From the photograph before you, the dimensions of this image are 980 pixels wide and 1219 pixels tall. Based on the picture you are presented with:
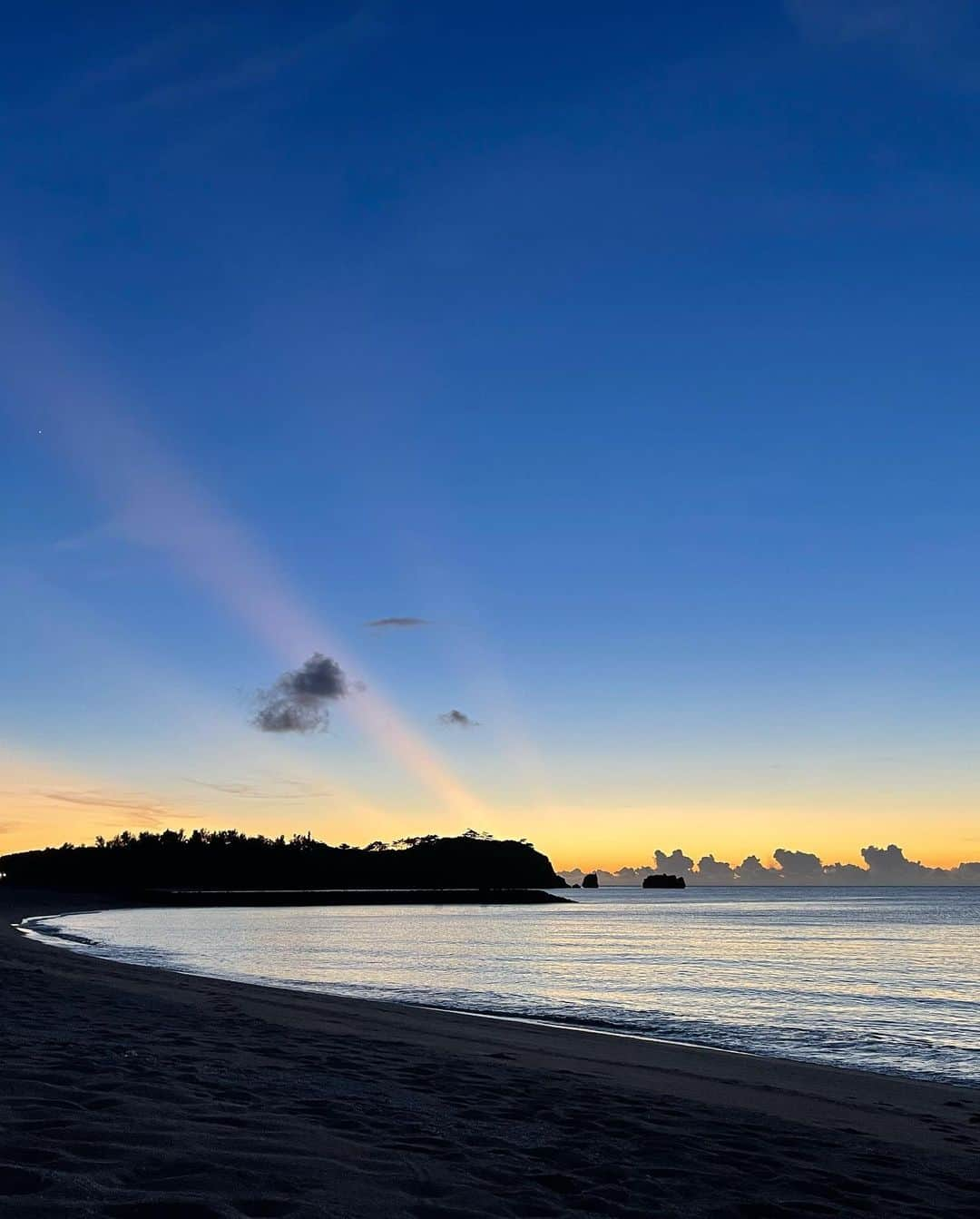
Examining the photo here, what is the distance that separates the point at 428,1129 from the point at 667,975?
106 feet

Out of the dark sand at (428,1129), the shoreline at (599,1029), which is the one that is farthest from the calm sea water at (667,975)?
the dark sand at (428,1129)

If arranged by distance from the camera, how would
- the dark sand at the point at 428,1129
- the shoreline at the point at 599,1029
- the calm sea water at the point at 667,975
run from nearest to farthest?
the dark sand at the point at 428,1129 → the shoreline at the point at 599,1029 → the calm sea water at the point at 667,975

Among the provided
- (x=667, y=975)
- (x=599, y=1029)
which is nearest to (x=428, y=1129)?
(x=599, y=1029)

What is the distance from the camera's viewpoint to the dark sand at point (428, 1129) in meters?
6.46

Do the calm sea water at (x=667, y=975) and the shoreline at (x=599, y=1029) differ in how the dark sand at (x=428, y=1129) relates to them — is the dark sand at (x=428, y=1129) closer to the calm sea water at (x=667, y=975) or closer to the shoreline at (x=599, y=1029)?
the shoreline at (x=599, y=1029)

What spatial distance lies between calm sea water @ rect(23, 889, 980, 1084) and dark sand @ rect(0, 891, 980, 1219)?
6085 mm

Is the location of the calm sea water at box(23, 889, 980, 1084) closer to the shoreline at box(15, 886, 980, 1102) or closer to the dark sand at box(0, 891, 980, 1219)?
the shoreline at box(15, 886, 980, 1102)

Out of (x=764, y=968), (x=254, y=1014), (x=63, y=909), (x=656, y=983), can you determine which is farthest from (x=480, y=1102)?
(x=63, y=909)

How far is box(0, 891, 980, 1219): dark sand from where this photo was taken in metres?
6.46

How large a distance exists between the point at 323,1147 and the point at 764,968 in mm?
39227

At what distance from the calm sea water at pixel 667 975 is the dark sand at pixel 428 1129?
240 inches

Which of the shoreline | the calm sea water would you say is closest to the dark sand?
the shoreline

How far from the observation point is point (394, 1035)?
60.3 ft

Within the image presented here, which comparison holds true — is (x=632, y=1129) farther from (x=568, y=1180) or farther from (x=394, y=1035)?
(x=394, y=1035)
